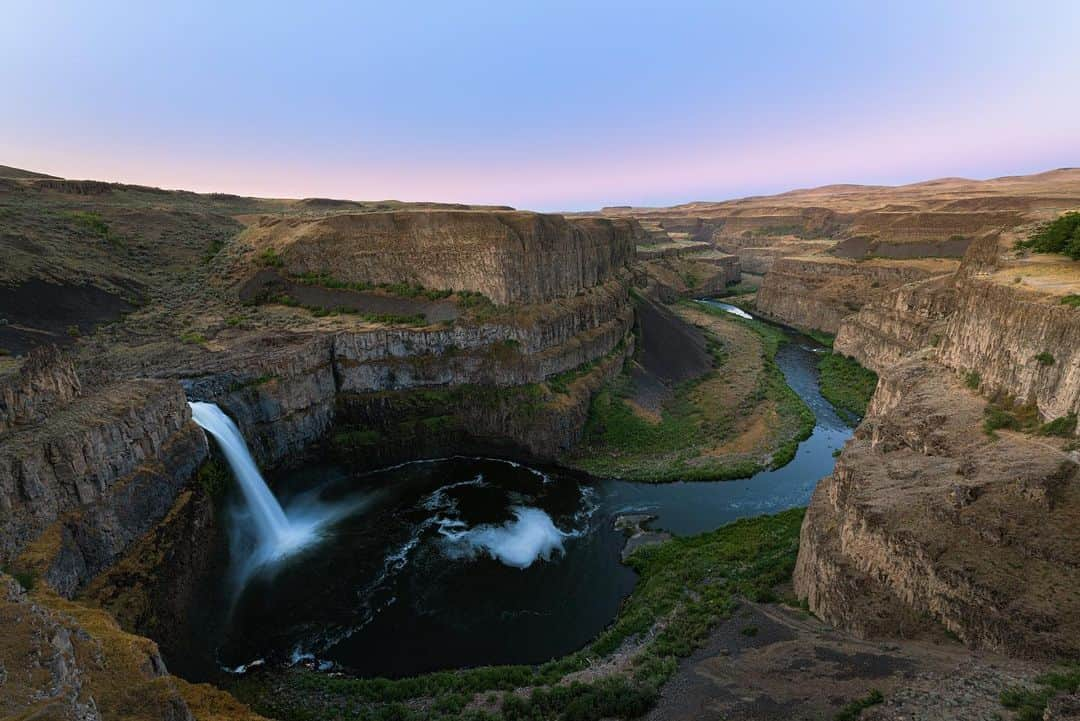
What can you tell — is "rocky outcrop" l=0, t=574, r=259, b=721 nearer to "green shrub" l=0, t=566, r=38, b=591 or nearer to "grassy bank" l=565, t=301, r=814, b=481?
"green shrub" l=0, t=566, r=38, b=591

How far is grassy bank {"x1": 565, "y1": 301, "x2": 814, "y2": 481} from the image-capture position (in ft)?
111

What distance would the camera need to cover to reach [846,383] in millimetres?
48219

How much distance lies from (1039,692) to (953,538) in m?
4.37

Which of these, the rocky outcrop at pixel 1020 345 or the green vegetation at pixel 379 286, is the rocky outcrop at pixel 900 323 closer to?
the rocky outcrop at pixel 1020 345

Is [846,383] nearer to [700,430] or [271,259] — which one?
[700,430]

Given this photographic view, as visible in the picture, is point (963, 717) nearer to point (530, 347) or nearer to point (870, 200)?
point (530, 347)

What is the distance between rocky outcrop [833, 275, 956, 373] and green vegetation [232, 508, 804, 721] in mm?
28238

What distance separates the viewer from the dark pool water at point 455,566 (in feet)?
68.3

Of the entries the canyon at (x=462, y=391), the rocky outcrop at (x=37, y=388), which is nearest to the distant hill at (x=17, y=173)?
the canyon at (x=462, y=391)

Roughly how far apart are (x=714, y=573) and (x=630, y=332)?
31.7 m

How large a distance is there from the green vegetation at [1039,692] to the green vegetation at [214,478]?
2783cm

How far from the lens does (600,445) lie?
121 feet

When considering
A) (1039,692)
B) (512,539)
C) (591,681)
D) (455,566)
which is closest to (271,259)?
(455,566)

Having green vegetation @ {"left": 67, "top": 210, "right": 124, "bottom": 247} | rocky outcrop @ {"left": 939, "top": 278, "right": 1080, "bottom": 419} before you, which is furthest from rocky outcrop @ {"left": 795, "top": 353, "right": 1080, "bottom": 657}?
green vegetation @ {"left": 67, "top": 210, "right": 124, "bottom": 247}
